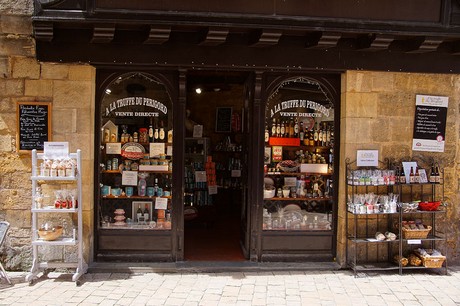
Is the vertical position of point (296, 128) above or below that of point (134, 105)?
below

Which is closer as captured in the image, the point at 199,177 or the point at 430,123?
the point at 430,123

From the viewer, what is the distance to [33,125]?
6.16m

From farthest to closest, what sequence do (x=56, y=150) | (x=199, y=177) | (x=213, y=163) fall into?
(x=213, y=163) → (x=199, y=177) → (x=56, y=150)

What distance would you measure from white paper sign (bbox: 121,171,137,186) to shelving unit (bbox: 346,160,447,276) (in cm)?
304

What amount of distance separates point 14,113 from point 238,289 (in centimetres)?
377

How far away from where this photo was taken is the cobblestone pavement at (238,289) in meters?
5.33

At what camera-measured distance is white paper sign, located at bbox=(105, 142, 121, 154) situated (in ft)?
21.6

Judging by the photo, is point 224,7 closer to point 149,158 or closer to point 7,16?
point 149,158

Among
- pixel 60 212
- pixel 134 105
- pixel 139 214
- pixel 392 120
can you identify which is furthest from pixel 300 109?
pixel 60 212

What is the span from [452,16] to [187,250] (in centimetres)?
512

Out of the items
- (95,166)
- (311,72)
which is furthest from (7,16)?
(311,72)

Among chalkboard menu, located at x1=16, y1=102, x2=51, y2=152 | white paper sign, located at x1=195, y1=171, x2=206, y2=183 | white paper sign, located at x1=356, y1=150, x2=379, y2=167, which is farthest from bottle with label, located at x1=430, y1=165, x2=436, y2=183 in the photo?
chalkboard menu, located at x1=16, y1=102, x2=51, y2=152

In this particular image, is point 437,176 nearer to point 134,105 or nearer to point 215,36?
point 215,36

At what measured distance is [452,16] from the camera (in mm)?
6242
